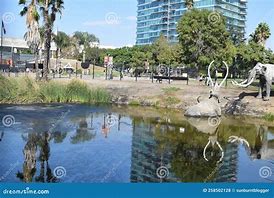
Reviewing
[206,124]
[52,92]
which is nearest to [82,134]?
[52,92]

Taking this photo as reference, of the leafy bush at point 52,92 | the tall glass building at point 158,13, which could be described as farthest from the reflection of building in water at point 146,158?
the leafy bush at point 52,92

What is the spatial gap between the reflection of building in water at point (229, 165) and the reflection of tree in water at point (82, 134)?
97.0 inches

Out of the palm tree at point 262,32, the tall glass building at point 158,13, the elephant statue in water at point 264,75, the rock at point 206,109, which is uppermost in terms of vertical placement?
the palm tree at point 262,32

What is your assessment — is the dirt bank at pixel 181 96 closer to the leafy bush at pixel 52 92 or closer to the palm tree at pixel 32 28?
the leafy bush at pixel 52 92

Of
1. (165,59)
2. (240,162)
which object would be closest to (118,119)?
(240,162)

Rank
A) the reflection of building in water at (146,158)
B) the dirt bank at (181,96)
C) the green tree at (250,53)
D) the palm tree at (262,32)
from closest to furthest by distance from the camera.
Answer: the reflection of building in water at (146,158) → the palm tree at (262,32) → the dirt bank at (181,96) → the green tree at (250,53)

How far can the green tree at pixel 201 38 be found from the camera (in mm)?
15628

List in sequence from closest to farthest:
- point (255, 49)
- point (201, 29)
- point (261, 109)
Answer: point (261, 109)
point (201, 29)
point (255, 49)

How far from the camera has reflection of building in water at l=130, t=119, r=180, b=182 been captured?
552 cm

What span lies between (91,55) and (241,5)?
3.17m

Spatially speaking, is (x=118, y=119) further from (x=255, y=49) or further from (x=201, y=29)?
(x=255, y=49)

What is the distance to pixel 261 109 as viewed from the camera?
40.5 feet

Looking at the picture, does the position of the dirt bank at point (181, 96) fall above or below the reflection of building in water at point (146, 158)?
above

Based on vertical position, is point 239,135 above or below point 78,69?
below
